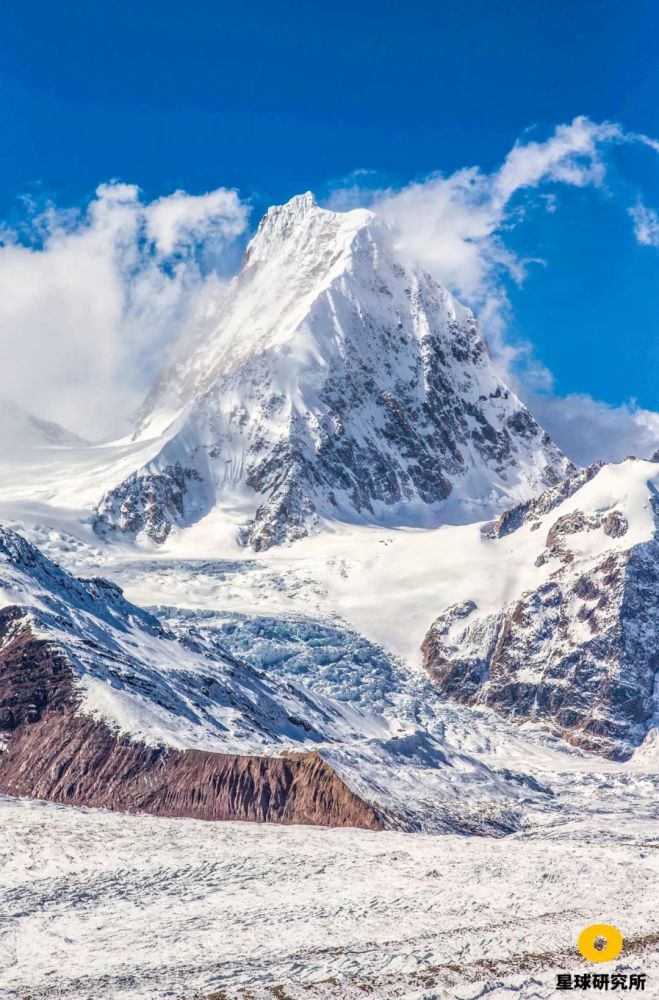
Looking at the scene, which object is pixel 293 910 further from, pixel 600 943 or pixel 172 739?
pixel 172 739

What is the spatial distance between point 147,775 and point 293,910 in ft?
110

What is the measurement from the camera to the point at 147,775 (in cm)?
9950

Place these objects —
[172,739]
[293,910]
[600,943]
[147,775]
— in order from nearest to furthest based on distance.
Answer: [600,943], [293,910], [147,775], [172,739]

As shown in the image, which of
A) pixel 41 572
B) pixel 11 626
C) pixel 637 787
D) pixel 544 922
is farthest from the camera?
pixel 637 787

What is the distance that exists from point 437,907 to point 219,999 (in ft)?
53.9

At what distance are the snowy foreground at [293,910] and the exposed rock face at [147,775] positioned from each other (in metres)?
8.86

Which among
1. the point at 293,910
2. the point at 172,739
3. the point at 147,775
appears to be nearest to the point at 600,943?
the point at 293,910

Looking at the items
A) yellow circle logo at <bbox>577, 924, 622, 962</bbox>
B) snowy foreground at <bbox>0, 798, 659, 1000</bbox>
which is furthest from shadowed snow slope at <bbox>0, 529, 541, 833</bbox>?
yellow circle logo at <bbox>577, 924, 622, 962</bbox>

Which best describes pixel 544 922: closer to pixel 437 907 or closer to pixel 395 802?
pixel 437 907

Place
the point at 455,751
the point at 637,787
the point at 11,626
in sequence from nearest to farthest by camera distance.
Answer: the point at 11,626
the point at 455,751
the point at 637,787

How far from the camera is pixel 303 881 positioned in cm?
7444

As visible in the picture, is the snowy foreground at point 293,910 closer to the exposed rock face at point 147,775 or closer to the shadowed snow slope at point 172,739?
the exposed rock face at point 147,775

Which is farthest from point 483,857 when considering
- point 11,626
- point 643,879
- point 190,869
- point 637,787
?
point 637,787

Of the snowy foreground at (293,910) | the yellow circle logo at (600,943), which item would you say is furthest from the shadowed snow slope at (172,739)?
the yellow circle logo at (600,943)
